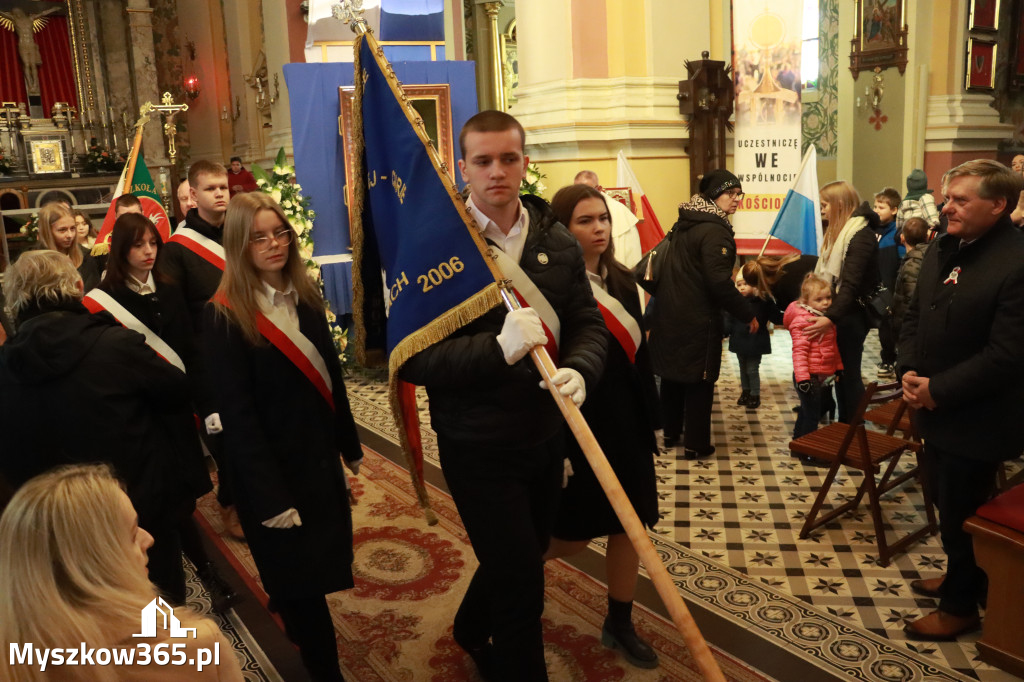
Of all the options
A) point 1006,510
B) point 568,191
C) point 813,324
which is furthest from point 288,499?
point 813,324

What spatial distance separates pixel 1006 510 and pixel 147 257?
11.5 ft

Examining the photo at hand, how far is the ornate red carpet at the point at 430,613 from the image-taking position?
3152 mm

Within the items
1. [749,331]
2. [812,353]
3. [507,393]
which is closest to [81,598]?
[507,393]

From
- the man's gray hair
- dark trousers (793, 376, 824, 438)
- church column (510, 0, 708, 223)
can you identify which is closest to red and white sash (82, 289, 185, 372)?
the man's gray hair

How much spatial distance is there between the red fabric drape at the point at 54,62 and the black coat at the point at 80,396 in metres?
16.7

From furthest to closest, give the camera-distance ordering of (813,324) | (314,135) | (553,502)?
1. (314,135)
2. (813,324)
3. (553,502)

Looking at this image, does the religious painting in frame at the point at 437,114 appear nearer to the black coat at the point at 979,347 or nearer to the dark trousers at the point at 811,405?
the dark trousers at the point at 811,405

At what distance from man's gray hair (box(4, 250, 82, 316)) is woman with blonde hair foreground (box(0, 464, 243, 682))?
152cm

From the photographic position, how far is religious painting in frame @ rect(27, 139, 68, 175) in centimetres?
1505

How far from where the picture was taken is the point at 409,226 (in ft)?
8.24

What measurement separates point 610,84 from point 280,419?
23.2 ft

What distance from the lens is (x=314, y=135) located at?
7.34 m

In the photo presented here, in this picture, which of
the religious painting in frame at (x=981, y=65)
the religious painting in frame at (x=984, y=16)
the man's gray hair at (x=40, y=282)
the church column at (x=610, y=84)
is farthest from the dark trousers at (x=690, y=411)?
the religious painting in frame at (x=984, y=16)

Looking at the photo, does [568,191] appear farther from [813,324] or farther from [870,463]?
[813,324]
